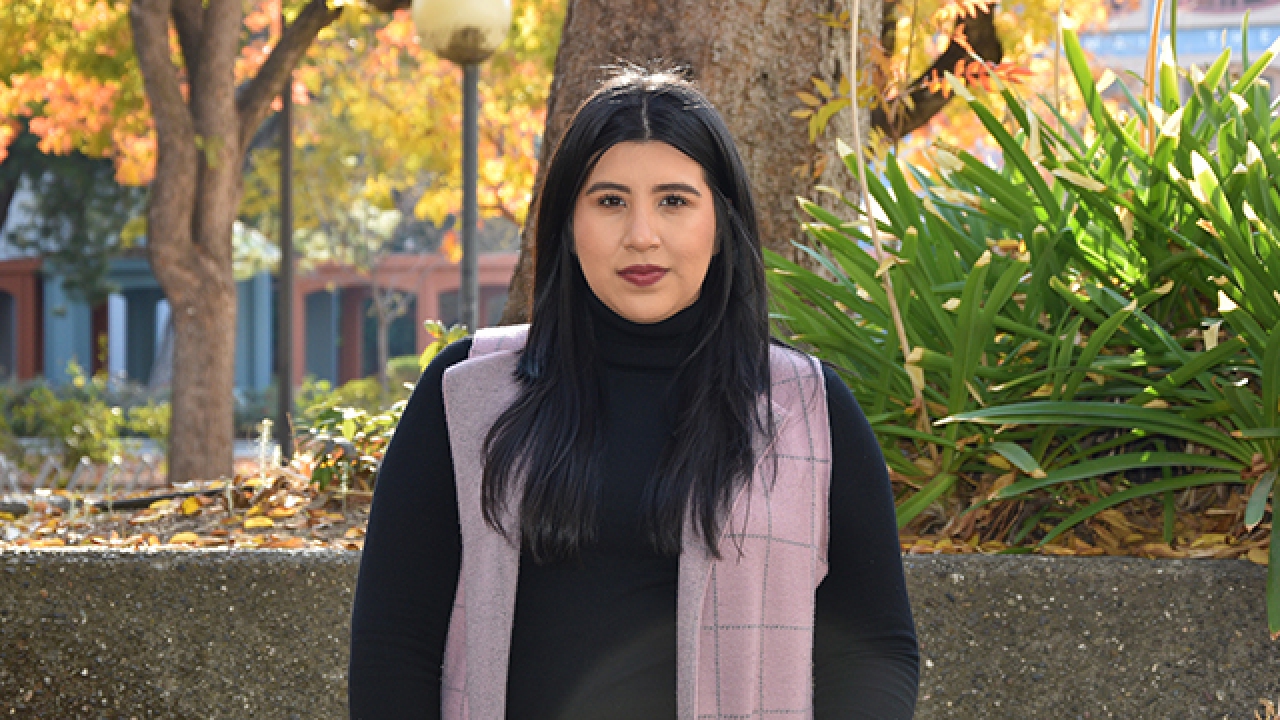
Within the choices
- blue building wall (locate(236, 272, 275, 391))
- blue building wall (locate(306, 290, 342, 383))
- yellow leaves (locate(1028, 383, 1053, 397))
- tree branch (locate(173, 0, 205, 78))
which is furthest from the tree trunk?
blue building wall (locate(306, 290, 342, 383))

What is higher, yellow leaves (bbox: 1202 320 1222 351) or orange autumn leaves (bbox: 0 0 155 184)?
orange autumn leaves (bbox: 0 0 155 184)

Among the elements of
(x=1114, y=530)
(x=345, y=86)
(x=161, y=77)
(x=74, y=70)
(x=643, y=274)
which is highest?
(x=345, y=86)

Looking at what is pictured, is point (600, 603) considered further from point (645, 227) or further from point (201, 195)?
point (201, 195)

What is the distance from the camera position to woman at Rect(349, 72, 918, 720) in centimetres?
179

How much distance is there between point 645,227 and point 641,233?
0.03 feet

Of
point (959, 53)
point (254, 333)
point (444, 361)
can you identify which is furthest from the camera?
point (254, 333)

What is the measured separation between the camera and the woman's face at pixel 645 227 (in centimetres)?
182

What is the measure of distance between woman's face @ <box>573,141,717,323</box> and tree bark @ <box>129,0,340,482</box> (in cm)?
847

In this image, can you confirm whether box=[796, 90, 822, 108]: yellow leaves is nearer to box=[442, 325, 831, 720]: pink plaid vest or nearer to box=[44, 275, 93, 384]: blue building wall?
box=[442, 325, 831, 720]: pink plaid vest

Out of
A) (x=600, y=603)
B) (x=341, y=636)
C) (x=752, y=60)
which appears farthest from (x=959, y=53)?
(x=600, y=603)

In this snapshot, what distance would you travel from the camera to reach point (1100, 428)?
11.0ft

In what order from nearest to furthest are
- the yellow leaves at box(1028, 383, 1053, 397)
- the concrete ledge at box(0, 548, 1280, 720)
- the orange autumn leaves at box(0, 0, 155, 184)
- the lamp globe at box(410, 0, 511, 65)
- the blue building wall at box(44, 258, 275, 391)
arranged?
the concrete ledge at box(0, 548, 1280, 720) < the yellow leaves at box(1028, 383, 1053, 397) < the lamp globe at box(410, 0, 511, 65) < the orange autumn leaves at box(0, 0, 155, 184) < the blue building wall at box(44, 258, 275, 391)

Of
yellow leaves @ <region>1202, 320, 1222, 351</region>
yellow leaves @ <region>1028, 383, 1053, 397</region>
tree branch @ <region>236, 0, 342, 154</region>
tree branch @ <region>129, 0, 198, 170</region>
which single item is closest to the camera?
yellow leaves @ <region>1202, 320, 1222, 351</region>

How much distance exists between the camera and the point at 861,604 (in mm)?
1855
